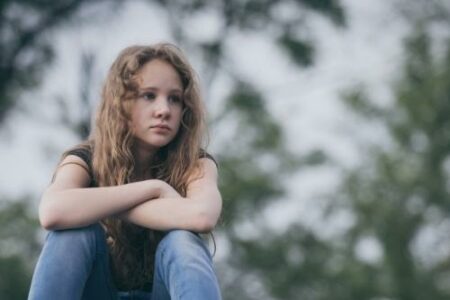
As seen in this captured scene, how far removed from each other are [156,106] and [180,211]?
42cm

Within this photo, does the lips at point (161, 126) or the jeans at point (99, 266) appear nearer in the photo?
the jeans at point (99, 266)

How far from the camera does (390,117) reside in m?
23.6

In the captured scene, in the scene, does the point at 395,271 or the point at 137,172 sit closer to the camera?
the point at 137,172

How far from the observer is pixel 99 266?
339 centimetres

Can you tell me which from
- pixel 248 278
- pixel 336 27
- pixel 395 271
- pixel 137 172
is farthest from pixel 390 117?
pixel 137 172

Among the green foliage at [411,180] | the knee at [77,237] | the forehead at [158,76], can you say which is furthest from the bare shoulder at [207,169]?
the green foliage at [411,180]

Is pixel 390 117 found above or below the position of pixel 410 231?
above

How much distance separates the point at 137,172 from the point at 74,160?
242 millimetres

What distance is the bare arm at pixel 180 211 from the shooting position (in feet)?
11.1

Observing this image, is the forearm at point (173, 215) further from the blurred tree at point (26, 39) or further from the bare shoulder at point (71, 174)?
the blurred tree at point (26, 39)

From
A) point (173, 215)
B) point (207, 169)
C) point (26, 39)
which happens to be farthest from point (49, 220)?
point (26, 39)

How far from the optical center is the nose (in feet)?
12.0

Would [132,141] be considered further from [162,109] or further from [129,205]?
[129,205]

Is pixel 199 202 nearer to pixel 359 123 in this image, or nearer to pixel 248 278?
pixel 248 278
